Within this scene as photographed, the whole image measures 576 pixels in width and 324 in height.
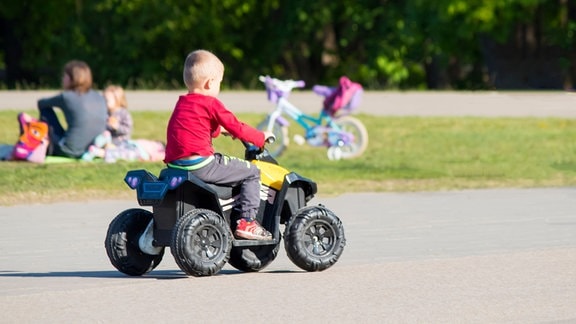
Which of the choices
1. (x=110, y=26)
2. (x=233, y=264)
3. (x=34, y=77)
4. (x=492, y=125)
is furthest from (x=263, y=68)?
(x=233, y=264)

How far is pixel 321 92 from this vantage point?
19391mm

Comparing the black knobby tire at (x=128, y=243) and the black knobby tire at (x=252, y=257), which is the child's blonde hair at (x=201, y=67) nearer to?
the black knobby tire at (x=128, y=243)

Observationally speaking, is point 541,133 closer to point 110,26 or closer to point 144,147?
point 144,147

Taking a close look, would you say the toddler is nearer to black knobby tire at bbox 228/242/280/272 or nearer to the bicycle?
black knobby tire at bbox 228/242/280/272

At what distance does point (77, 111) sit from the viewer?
17219 mm

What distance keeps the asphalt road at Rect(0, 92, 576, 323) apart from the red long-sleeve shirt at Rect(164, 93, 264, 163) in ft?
2.40

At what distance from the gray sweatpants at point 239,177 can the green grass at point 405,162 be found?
509 centimetres

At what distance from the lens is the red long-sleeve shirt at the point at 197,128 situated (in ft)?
27.8

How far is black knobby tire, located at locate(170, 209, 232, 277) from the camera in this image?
26.9 feet

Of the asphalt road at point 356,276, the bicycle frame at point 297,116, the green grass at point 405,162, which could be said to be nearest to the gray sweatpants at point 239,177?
the asphalt road at point 356,276

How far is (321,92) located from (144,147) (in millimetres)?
2822

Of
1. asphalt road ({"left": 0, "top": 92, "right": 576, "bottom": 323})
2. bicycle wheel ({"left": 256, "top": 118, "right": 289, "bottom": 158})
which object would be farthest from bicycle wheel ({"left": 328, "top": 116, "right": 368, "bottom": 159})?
asphalt road ({"left": 0, "top": 92, "right": 576, "bottom": 323})

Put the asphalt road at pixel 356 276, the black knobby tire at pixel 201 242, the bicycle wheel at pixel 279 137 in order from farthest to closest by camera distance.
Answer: the bicycle wheel at pixel 279 137 → the black knobby tire at pixel 201 242 → the asphalt road at pixel 356 276

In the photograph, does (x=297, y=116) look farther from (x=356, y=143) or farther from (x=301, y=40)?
(x=301, y=40)
